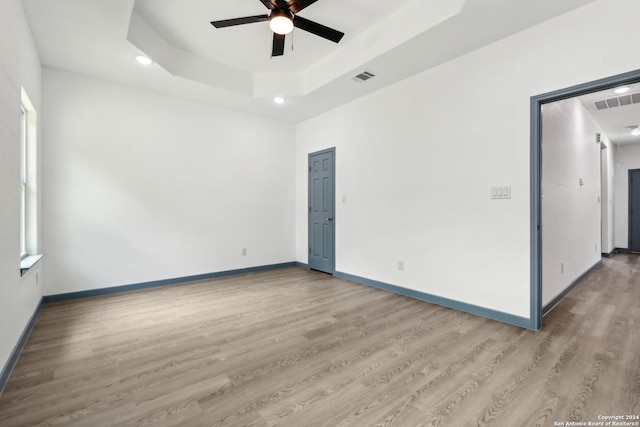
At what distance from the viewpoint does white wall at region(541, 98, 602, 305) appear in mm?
3332

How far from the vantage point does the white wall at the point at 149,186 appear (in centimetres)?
366

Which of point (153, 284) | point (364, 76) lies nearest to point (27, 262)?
point (153, 284)

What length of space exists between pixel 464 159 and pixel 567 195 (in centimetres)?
186

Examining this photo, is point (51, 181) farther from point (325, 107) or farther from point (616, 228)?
point (616, 228)

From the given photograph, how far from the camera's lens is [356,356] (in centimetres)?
229

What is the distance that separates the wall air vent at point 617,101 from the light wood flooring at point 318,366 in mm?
2801

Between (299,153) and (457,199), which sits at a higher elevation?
(299,153)

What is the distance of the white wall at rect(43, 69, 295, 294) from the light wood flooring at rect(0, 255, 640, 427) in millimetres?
749

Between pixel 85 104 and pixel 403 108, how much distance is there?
160 inches

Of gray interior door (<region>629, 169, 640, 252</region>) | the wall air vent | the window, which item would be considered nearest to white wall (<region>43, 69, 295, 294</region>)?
the window

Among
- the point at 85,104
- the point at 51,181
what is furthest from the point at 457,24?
the point at 51,181

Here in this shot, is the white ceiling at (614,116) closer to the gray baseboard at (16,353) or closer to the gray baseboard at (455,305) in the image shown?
the gray baseboard at (455,305)

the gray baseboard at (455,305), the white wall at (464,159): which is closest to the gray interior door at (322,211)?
the white wall at (464,159)

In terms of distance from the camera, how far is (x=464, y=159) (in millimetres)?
3305
